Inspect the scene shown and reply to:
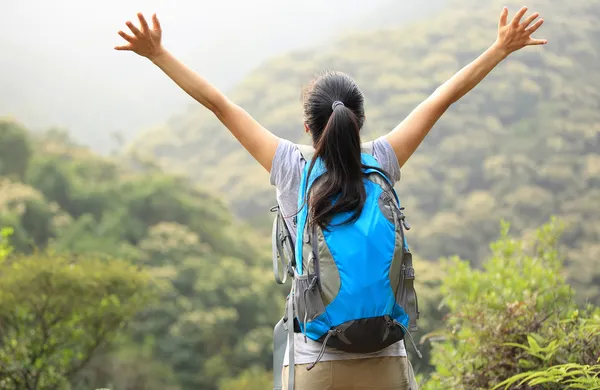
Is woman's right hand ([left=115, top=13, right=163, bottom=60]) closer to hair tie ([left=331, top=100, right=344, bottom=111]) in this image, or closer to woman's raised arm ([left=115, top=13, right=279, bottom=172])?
woman's raised arm ([left=115, top=13, right=279, bottom=172])

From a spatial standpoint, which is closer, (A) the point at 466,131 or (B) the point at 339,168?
(B) the point at 339,168

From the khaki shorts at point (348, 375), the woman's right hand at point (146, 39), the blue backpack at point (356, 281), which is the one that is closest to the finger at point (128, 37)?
the woman's right hand at point (146, 39)

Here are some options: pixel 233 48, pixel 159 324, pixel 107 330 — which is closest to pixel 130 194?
pixel 159 324

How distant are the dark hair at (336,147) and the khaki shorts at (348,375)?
0.22 metres

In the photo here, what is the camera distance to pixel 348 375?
3.67ft

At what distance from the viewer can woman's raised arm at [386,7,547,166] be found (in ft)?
4.24

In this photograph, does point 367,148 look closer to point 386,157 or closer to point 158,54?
point 386,157

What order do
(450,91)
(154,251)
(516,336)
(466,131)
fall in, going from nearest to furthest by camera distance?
(450,91) → (516,336) → (154,251) → (466,131)

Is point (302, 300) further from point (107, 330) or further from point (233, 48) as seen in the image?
point (233, 48)

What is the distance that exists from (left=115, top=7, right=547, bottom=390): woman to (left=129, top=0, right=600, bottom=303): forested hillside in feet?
39.0

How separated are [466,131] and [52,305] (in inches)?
577

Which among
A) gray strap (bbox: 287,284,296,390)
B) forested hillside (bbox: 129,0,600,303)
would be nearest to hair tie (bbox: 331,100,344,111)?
gray strap (bbox: 287,284,296,390)

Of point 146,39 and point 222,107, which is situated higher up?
point 146,39

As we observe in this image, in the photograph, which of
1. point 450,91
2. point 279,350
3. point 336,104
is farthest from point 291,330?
point 450,91
